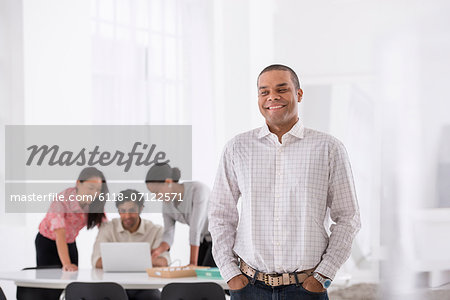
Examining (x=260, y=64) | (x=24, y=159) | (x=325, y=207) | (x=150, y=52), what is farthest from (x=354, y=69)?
(x=325, y=207)

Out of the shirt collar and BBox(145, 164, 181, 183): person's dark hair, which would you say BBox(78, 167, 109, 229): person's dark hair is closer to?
BBox(145, 164, 181, 183): person's dark hair

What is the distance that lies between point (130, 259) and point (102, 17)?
3586mm

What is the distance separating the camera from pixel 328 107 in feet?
23.5

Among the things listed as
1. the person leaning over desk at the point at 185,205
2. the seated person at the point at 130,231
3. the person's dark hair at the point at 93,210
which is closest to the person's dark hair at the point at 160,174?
the person leaning over desk at the point at 185,205

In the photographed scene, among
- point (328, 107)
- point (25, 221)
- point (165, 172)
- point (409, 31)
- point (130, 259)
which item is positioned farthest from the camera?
point (328, 107)

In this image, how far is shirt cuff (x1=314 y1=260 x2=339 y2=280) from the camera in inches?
91.2

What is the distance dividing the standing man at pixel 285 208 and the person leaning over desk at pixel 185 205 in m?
2.35

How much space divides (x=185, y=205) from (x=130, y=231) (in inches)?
20.7

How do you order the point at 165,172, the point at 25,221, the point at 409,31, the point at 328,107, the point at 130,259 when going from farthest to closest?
the point at 328,107
the point at 409,31
the point at 25,221
the point at 165,172
the point at 130,259

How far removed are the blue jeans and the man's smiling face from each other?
1.94 feet

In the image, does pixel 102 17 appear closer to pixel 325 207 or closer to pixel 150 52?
pixel 150 52

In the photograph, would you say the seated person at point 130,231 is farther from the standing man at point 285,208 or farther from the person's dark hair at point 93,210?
the standing man at point 285,208

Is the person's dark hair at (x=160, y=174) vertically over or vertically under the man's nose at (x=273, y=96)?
under

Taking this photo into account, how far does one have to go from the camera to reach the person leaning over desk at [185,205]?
485 cm
